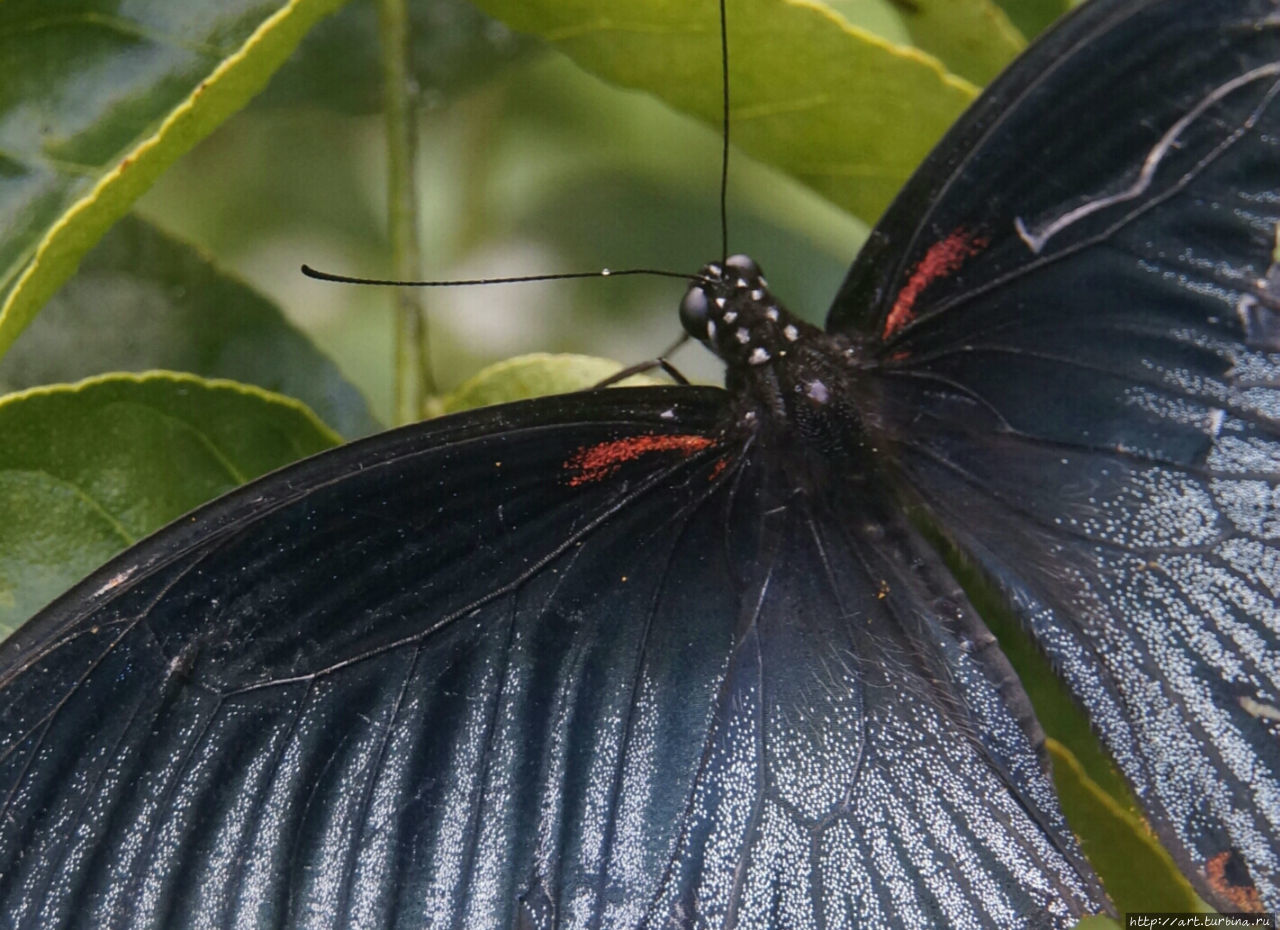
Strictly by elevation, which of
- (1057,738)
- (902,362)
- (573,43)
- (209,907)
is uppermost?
(573,43)

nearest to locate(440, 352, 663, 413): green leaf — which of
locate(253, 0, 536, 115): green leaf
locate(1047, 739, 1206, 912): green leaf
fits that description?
locate(253, 0, 536, 115): green leaf

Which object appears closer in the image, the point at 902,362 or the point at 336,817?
the point at 336,817

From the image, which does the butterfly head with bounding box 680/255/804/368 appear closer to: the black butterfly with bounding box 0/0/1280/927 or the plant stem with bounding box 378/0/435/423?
the black butterfly with bounding box 0/0/1280/927

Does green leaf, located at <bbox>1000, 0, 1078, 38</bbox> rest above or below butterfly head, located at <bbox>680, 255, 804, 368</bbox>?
above

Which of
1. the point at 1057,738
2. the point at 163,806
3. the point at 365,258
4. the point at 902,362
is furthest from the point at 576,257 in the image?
the point at 163,806

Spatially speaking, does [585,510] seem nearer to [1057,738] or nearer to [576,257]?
[1057,738]

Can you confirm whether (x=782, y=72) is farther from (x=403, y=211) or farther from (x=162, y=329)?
(x=162, y=329)
